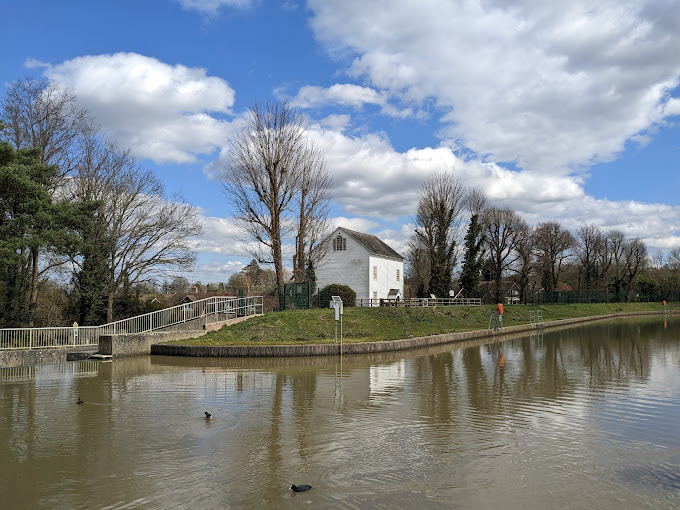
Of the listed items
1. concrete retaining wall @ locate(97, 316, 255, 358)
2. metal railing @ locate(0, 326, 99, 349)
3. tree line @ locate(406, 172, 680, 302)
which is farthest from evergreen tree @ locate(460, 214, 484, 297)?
metal railing @ locate(0, 326, 99, 349)

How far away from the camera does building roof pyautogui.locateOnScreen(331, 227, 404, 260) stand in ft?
155

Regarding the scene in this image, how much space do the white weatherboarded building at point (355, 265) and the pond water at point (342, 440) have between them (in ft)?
98.1

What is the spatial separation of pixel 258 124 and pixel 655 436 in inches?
1086

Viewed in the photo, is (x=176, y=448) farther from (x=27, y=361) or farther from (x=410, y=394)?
(x=27, y=361)

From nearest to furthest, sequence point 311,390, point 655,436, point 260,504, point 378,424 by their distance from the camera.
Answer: point 260,504
point 655,436
point 378,424
point 311,390

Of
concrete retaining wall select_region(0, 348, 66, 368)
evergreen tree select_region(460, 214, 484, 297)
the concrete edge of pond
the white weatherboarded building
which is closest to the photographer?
concrete retaining wall select_region(0, 348, 66, 368)

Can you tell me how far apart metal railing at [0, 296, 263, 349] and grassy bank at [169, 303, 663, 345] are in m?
1.35

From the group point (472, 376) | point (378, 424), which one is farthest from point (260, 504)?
point (472, 376)

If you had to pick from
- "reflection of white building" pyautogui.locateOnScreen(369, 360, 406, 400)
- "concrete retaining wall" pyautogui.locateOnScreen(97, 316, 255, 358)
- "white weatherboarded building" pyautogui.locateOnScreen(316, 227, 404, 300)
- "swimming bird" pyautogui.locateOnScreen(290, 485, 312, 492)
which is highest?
"white weatherboarded building" pyautogui.locateOnScreen(316, 227, 404, 300)

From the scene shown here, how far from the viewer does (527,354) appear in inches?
891

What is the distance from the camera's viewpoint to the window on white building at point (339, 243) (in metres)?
47.2

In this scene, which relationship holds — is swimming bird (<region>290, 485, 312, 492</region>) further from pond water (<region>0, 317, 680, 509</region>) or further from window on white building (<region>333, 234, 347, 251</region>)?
window on white building (<region>333, 234, 347, 251</region>)

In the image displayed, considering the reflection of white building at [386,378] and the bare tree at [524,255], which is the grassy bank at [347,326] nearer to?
the reflection of white building at [386,378]

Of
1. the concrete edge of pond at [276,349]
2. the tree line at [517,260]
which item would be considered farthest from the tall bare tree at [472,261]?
the concrete edge of pond at [276,349]
